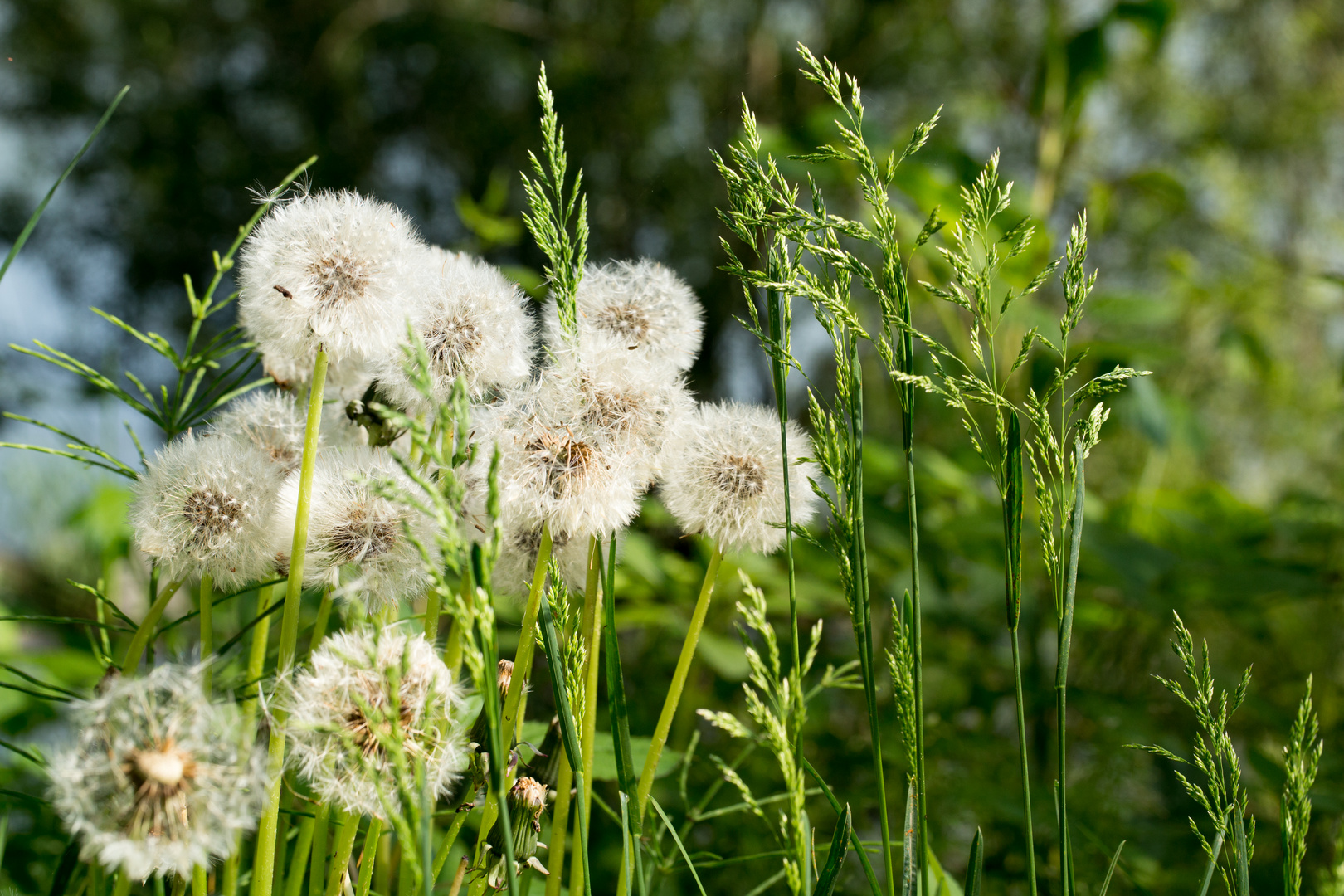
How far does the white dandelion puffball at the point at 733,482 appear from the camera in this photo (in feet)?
1.36

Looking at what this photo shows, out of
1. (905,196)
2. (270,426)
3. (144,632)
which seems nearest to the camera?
(144,632)

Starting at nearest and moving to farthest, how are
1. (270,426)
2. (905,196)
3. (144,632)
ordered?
(144,632) < (270,426) < (905,196)

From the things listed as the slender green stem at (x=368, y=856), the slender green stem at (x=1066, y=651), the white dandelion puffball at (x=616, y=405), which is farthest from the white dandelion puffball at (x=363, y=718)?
the slender green stem at (x=1066, y=651)

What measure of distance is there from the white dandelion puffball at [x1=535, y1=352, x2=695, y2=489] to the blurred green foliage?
607 millimetres

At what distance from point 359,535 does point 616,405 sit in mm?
127

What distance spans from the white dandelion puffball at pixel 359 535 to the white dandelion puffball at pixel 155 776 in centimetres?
11

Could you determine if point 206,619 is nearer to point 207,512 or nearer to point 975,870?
point 207,512

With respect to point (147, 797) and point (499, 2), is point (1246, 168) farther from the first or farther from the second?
point (147, 797)

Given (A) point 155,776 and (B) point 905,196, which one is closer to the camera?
(A) point 155,776

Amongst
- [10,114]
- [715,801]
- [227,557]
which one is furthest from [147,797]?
[10,114]

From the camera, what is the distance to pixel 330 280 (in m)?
0.37

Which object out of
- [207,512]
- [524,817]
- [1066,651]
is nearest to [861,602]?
[1066,651]

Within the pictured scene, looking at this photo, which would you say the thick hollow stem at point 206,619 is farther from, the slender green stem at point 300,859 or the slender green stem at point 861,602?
the slender green stem at point 861,602

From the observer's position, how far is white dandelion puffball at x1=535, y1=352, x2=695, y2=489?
380 millimetres
